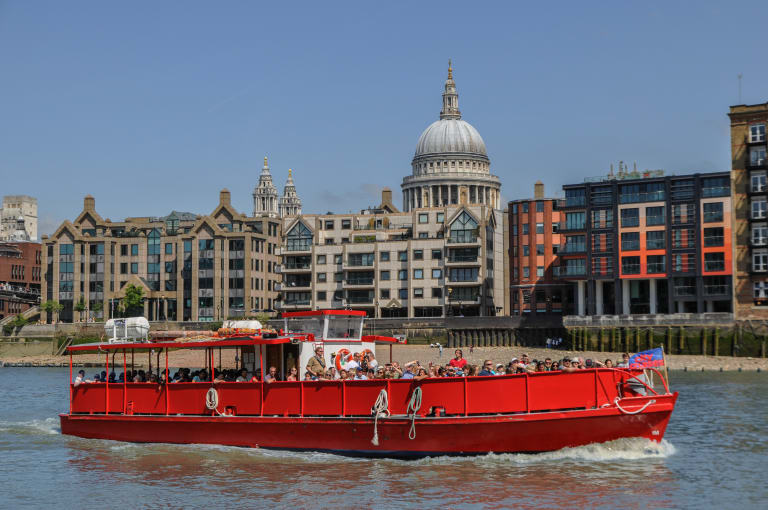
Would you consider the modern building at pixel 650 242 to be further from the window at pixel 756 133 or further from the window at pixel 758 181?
the window at pixel 756 133

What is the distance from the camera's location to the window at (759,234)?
335ft

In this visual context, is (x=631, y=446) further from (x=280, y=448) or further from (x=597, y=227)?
(x=597, y=227)

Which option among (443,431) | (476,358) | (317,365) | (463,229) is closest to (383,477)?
(443,431)

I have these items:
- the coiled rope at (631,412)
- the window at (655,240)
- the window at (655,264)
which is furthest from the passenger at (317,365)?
the window at (655,240)

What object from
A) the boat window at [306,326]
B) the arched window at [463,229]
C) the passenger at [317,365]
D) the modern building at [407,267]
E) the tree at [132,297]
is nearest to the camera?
the passenger at [317,365]

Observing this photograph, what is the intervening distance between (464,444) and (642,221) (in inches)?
3151

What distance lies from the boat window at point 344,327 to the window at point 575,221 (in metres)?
78.6

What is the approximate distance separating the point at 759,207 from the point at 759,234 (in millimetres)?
2680

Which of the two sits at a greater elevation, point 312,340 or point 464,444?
point 312,340

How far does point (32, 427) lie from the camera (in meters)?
45.3

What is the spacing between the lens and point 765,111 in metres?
102

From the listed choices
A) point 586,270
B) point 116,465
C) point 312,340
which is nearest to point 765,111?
point 586,270

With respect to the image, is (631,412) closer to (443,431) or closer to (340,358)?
(443,431)

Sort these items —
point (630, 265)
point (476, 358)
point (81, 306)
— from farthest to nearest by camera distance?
point (81, 306) → point (630, 265) → point (476, 358)
